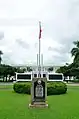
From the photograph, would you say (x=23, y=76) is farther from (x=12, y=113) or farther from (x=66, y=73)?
(x=12, y=113)

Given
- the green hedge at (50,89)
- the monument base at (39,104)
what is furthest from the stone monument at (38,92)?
the green hedge at (50,89)

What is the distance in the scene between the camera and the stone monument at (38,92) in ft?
61.2

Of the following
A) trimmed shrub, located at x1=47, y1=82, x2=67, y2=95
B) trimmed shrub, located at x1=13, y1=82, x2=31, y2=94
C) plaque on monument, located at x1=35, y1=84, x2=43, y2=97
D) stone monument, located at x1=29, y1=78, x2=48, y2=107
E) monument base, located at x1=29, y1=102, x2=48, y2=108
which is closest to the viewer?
monument base, located at x1=29, y1=102, x2=48, y2=108

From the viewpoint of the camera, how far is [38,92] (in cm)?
1911

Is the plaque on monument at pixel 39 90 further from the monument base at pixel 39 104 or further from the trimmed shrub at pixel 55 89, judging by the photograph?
the trimmed shrub at pixel 55 89

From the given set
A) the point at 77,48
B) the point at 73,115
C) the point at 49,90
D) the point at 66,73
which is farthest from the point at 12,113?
the point at 66,73

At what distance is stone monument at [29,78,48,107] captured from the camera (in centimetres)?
1864

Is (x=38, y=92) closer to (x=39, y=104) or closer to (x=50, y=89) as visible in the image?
(x=39, y=104)

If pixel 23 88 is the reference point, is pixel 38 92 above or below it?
below

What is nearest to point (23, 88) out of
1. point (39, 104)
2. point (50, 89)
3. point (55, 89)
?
point (50, 89)

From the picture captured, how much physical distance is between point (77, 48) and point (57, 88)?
42609 millimetres

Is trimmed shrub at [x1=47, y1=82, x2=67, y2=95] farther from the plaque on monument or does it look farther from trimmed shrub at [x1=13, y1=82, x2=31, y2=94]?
the plaque on monument

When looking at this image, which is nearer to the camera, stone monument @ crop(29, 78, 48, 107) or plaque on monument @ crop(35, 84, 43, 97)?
stone monument @ crop(29, 78, 48, 107)

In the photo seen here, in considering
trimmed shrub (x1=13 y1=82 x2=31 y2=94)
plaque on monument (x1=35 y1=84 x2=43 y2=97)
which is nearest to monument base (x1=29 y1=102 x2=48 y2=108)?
plaque on monument (x1=35 y1=84 x2=43 y2=97)
